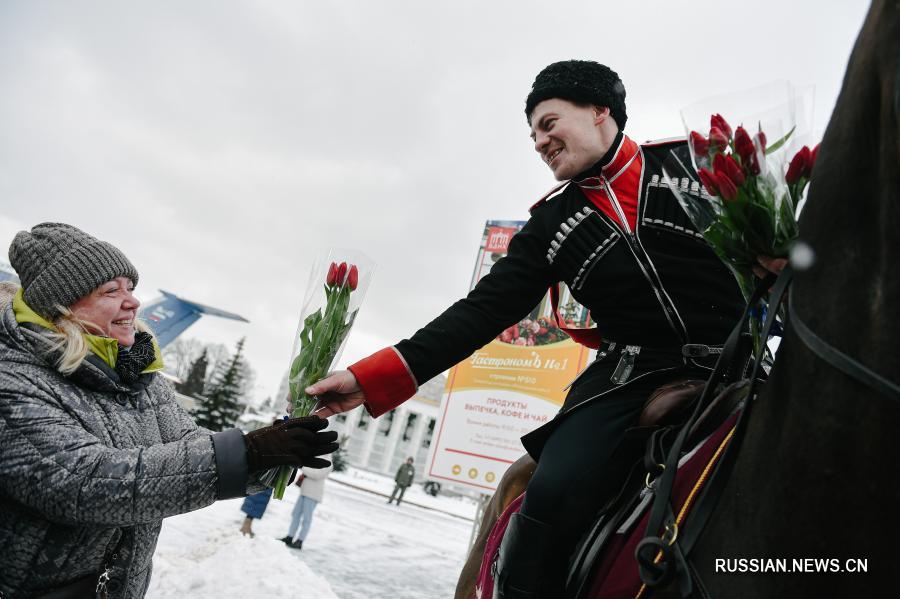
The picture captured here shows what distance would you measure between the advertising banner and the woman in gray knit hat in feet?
22.2

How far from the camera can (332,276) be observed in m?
2.51

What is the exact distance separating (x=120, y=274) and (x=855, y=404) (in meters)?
2.39

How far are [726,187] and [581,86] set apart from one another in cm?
111

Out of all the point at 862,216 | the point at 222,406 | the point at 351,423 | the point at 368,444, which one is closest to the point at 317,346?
the point at 862,216

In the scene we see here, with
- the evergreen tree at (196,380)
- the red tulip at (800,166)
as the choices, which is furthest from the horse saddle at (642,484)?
the evergreen tree at (196,380)

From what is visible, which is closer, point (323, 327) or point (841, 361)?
point (841, 361)

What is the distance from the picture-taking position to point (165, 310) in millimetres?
27281

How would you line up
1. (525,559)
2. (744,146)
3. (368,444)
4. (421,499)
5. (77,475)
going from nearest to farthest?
(744,146)
(77,475)
(525,559)
(421,499)
(368,444)

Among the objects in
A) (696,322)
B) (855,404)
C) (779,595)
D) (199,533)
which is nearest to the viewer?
(855,404)

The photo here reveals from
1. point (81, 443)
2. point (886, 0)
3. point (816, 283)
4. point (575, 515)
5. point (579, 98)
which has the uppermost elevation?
point (579, 98)

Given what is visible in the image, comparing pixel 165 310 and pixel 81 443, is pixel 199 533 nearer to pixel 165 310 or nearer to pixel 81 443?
pixel 81 443

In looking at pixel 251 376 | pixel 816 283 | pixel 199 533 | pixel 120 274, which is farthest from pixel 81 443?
pixel 251 376

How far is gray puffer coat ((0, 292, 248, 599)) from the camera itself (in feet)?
5.97

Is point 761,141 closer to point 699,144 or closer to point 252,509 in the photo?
point 699,144
